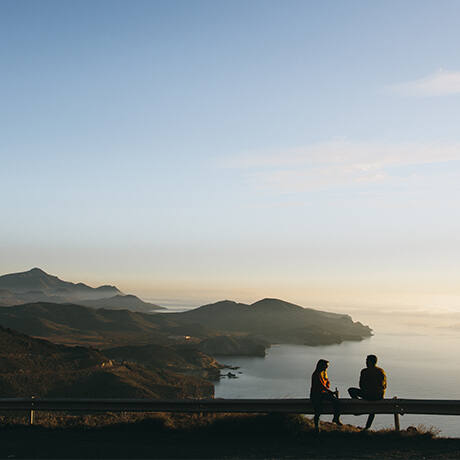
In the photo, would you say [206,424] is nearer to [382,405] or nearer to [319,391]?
[319,391]

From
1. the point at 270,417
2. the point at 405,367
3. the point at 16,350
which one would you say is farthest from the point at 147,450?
the point at 405,367

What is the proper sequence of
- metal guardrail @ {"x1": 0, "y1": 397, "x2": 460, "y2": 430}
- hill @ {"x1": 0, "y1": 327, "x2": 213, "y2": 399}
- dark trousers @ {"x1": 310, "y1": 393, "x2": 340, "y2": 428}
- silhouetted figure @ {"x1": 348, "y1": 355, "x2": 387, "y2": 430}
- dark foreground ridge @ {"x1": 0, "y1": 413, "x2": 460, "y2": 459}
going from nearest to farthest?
dark foreground ridge @ {"x1": 0, "y1": 413, "x2": 460, "y2": 459}
dark trousers @ {"x1": 310, "y1": 393, "x2": 340, "y2": 428}
metal guardrail @ {"x1": 0, "y1": 397, "x2": 460, "y2": 430}
silhouetted figure @ {"x1": 348, "y1": 355, "x2": 387, "y2": 430}
hill @ {"x1": 0, "y1": 327, "x2": 213, "y2": 399}

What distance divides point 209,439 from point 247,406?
1.30m

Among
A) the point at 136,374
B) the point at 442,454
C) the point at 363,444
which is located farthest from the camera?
the point at 136,374

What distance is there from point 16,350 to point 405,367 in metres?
138

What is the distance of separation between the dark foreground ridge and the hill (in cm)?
9105

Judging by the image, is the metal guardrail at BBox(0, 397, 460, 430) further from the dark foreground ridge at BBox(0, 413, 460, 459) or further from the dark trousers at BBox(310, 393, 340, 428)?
the dark foreground ridge at BBox(0, 413, 460, 459)

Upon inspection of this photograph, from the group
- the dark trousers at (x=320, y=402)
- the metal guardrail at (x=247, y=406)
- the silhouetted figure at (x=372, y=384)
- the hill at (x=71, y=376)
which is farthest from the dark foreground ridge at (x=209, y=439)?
the hill at (x=71, y=376)

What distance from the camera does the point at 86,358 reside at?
138 metres

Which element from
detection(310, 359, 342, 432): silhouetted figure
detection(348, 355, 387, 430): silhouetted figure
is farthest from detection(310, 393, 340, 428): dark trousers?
detection(348, 355, 387, 430): silhouetted figure

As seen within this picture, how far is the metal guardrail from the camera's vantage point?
12.7 meters

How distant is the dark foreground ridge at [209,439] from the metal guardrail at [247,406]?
377 millimetres

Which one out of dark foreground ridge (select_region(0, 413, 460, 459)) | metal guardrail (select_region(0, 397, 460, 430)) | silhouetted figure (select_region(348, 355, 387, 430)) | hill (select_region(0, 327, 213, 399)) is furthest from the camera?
hill (select_region(0, 327, 213, 399))

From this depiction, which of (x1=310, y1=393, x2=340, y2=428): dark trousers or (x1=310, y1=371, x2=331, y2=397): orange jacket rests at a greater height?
(x1=310, y1=371, x2=331, y2=397): orange jacket
